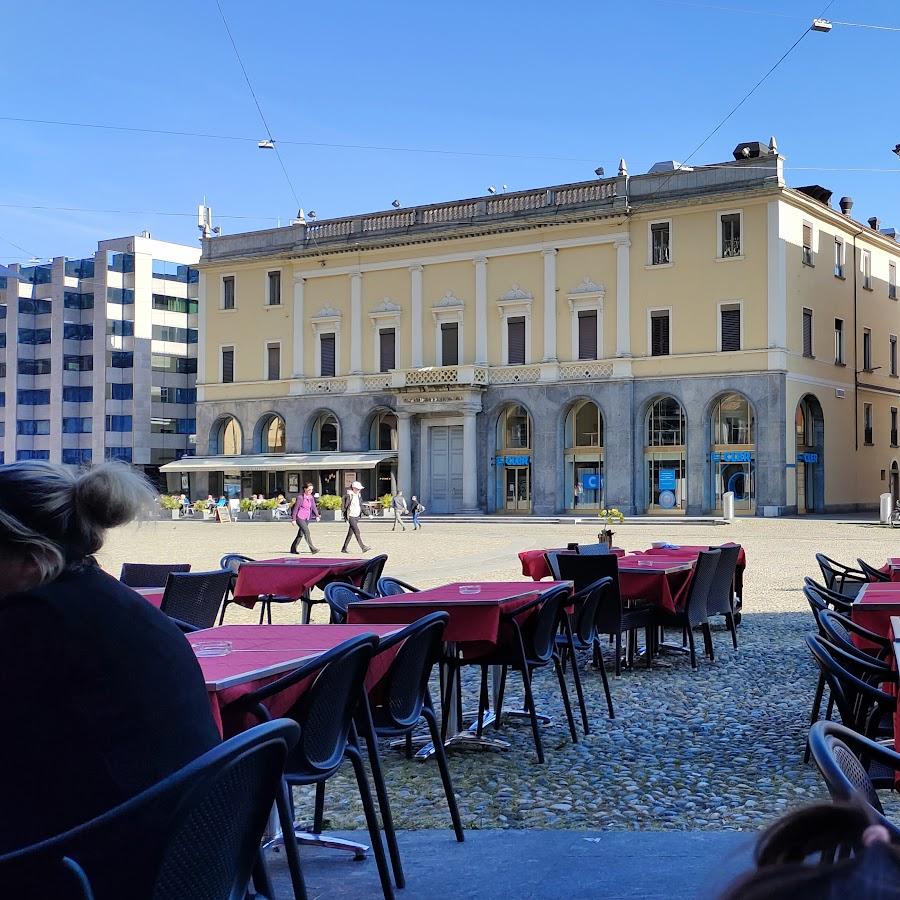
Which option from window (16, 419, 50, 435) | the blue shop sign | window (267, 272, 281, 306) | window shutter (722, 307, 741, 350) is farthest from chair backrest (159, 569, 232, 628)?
window (16, 419, 50, 435)

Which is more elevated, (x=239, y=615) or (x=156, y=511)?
(x=156, y=511)

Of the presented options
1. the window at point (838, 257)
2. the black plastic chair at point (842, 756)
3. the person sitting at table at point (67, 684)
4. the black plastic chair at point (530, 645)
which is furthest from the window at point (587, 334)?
the person sitting at table at point (67, 684)

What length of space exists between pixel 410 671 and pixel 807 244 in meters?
40.2

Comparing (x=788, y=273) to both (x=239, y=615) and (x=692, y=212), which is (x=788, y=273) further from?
(x=239, y=615)

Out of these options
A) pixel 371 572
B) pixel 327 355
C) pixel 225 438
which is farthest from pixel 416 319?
pixel 371 572

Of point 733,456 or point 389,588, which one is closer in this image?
point 389,588

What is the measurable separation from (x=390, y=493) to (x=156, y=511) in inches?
1760

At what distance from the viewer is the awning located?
4741 centimetres

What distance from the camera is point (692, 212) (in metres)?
41.4

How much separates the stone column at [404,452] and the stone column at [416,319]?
221cm

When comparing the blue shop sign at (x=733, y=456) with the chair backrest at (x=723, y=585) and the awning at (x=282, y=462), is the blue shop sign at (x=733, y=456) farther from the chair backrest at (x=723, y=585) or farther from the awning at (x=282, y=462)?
the chair backrest at (x=723, y=585)

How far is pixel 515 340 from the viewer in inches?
1786

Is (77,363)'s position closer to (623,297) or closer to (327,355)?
(327,355)

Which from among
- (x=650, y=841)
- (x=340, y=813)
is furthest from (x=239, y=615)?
(x=650, y=841)
